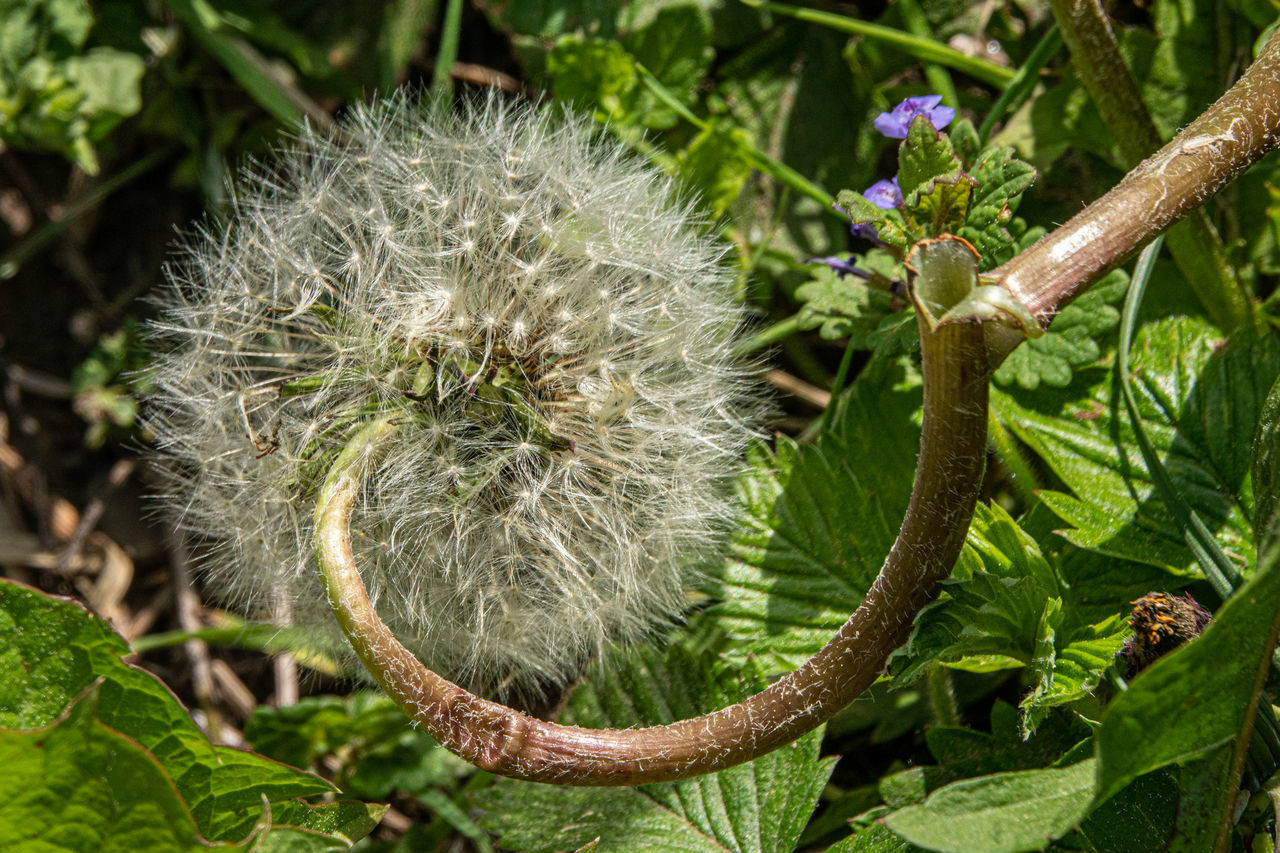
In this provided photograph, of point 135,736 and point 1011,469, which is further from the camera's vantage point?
point 1011,469

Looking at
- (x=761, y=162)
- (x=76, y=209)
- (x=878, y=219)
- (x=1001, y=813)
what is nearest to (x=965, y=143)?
(x=878, y=219)

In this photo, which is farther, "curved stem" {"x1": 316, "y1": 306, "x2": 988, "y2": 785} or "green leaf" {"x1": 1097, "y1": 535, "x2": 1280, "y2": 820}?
"curved stem" {"x1": 316, "y1": 306, "x2": 988, "y2": 785}

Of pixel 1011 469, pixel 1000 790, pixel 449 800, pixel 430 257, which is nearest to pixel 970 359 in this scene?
pixel 1000 790

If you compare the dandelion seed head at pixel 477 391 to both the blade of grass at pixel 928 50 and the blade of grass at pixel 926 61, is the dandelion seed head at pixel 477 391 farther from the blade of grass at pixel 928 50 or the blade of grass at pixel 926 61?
the blade of grass at pixel 926 61

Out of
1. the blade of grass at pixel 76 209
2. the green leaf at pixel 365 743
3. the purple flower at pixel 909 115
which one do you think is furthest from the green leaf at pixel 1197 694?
the blade of grass at pixel 76 209

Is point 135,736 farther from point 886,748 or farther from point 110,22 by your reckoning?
point 110,22

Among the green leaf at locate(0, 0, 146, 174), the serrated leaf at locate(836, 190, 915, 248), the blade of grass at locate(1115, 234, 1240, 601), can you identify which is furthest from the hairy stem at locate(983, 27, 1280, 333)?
the green leaf at locate(0, 0, 146, 174)

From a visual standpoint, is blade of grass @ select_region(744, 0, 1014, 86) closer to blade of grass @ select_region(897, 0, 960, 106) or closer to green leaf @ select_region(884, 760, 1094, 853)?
blade of grass @ select_region(897, 0, 960, 106)
